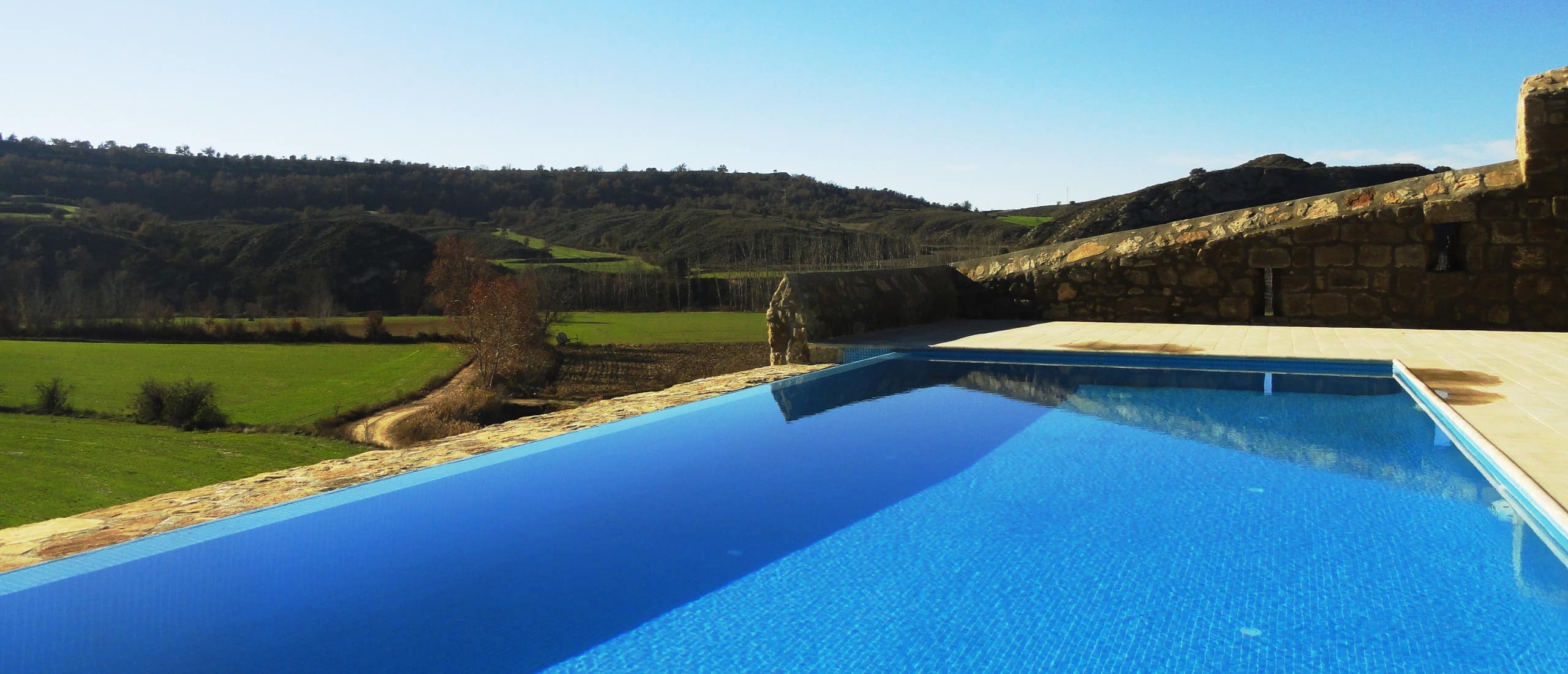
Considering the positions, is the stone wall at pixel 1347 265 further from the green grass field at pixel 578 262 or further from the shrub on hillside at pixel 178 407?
the green grass field at pixel 578 262

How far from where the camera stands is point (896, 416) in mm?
4746

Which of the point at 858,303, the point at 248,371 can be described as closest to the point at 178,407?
the point at 248,371

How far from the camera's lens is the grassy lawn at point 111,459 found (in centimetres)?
2241

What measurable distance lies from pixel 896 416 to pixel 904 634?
2.76 metres

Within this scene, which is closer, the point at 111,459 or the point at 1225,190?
the point at 111,459

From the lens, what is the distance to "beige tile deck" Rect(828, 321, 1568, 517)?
3.15m

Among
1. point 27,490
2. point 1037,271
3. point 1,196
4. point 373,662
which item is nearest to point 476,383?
point 27,490

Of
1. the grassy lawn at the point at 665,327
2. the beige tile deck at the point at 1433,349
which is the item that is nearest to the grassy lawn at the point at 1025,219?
the grassy lawn at the point at 665,327

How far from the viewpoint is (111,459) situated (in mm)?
25469

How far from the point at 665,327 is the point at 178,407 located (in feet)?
62.3

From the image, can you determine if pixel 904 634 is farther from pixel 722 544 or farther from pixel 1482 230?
pixel 1482 230

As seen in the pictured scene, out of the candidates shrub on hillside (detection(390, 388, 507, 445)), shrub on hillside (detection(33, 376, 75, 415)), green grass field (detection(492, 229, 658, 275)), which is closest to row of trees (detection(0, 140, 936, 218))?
green grass field (detection(492, 229, 658, 275))

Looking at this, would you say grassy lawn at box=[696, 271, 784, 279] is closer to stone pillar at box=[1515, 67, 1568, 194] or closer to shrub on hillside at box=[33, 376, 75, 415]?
shrub on hillside at box=[33, 376, 75, 415]

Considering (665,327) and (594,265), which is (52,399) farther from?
(594,265)
